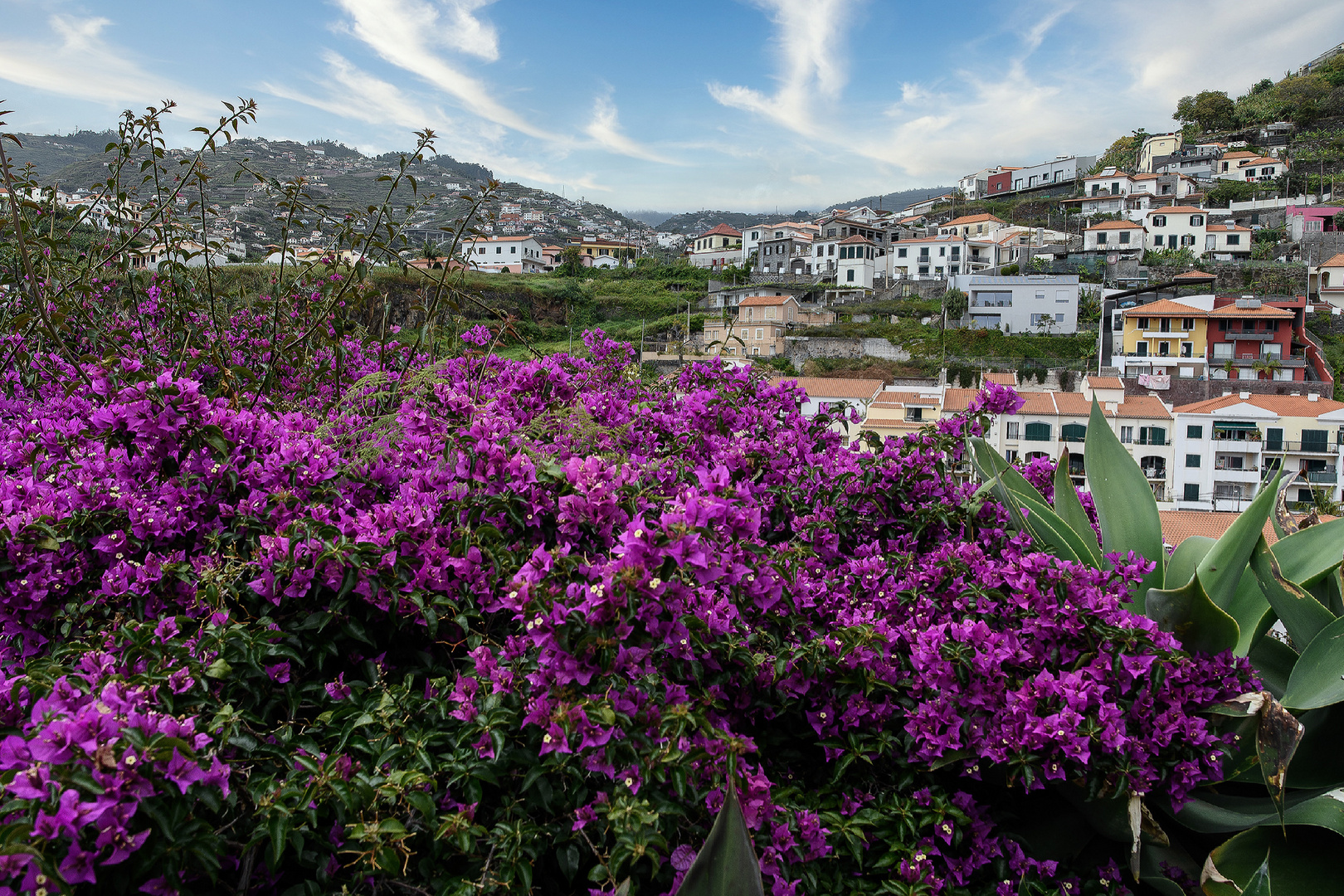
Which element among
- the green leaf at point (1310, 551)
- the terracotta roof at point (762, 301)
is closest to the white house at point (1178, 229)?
the terracotta roof at point (762, 301)

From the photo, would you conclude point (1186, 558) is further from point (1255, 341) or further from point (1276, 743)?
point (1255, 341)

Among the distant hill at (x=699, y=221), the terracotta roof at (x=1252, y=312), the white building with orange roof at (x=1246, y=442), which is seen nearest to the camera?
the white building with orange roof at (x=1246, y=442)

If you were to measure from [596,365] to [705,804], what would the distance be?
2530 mm

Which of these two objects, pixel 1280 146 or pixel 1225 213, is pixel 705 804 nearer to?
pixel 1225 213

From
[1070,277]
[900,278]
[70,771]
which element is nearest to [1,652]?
[70,771]

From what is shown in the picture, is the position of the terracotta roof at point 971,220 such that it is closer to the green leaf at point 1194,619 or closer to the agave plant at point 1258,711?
the agave plant at point 1258,711

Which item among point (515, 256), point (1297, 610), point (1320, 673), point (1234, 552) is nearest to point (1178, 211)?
point (515, 256)

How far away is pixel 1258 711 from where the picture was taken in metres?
1.85

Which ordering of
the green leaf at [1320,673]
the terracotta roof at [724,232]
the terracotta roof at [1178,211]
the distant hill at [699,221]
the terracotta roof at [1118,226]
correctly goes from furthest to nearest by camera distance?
the distant hill at [699,221], the terracotta roof at [724,232], the terracotta roof at [1178,211], the terracotta roof at [1118,226], the green leaf at [1320,673]

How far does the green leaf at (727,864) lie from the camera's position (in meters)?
1.39

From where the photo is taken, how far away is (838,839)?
5.89ft

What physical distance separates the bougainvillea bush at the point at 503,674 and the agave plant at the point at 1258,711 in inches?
4.3

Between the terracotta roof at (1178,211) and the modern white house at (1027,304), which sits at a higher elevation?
the terracotta roof at (1178,211)

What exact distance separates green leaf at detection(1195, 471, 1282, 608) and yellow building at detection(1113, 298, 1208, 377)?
37.5 meters
